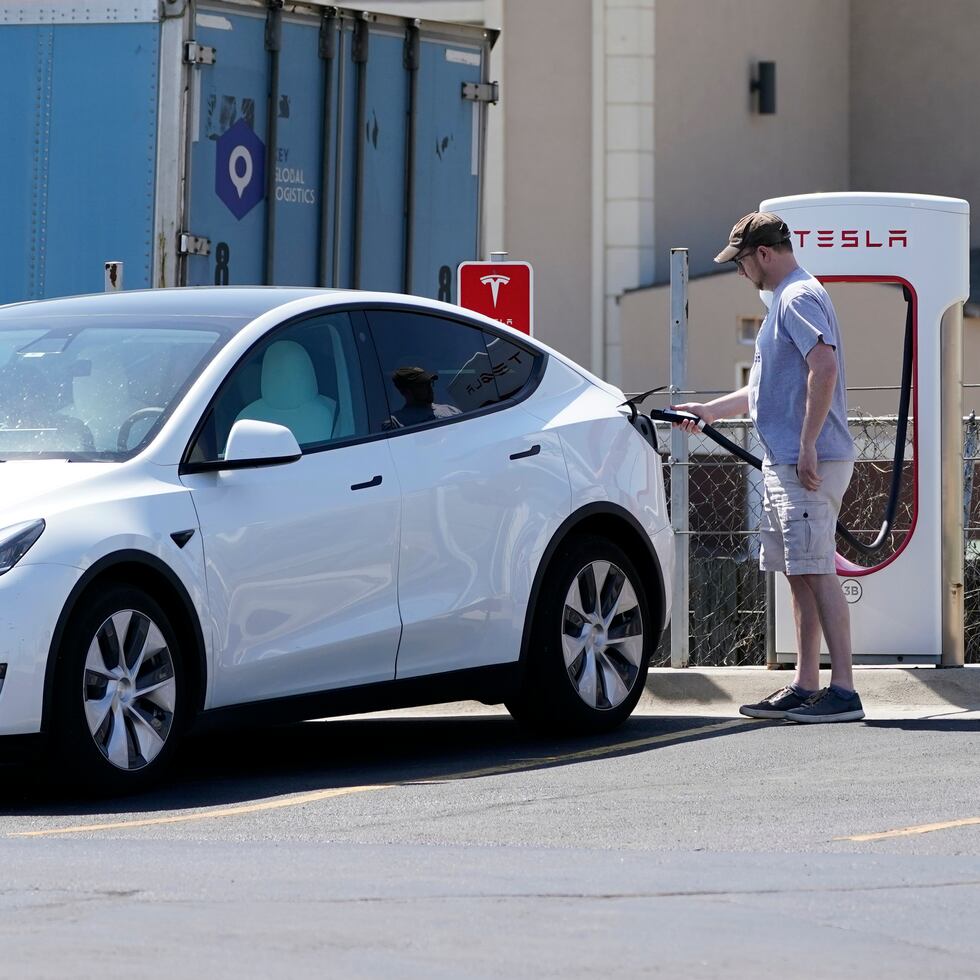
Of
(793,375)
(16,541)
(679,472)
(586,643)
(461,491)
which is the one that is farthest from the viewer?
(679,472)

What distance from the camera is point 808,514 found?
8484 millimetres

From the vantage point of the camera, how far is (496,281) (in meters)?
10.7

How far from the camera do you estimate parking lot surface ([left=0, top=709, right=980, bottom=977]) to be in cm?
435

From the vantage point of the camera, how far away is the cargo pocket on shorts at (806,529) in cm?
849

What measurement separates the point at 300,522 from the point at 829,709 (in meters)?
2.46

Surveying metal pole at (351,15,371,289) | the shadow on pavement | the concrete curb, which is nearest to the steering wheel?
the shadow on pavement

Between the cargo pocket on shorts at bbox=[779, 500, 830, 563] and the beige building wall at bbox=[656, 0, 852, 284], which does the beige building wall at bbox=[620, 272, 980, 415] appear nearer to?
the beige building wall at bbox=[656, 0, 852, 284]

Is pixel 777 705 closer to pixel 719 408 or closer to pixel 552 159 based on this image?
pixel 719 408

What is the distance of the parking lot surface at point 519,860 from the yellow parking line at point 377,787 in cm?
2

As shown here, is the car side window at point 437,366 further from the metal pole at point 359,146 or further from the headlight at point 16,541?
the metal pole at point 359,146

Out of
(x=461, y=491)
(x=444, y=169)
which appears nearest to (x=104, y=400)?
(x=461, y=491)

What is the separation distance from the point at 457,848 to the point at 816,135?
19.8 metres

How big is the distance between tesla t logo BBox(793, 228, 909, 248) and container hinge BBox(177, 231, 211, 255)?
9.84ft

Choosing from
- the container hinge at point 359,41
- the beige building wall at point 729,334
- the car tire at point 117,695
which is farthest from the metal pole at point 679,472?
the beige building wall at point 729,334
